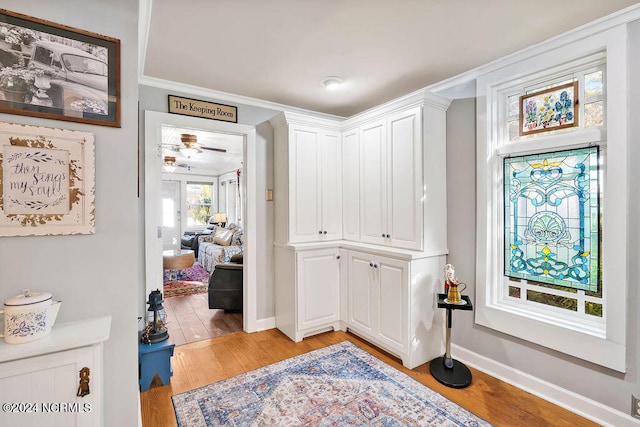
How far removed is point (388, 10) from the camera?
5.62 feet

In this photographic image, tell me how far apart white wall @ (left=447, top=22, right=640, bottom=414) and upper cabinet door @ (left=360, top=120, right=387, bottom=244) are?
577 millimetres

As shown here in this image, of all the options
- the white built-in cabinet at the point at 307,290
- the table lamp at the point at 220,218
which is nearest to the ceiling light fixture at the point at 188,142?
the white built-in cabinet at the point at 307,290

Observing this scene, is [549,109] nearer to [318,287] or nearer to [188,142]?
[318,287]

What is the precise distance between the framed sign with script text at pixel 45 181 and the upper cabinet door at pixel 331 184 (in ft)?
7.00

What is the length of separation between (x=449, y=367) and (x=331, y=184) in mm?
2002

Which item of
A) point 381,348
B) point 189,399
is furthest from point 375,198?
point 189,399

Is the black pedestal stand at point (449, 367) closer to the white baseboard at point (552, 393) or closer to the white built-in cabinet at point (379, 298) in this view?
the white baseboard at point (552, 393)

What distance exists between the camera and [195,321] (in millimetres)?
3492

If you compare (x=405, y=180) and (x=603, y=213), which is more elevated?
(x=405, y=180)

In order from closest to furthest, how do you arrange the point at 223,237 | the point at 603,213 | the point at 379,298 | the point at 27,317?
the point at 27,317 < the point at 603,213 < the point at 379,298 < the point at 223,237

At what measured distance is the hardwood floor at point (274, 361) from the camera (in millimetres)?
1891

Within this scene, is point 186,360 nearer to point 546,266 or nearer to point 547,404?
point 547,404

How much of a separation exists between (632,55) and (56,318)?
10.8 feet

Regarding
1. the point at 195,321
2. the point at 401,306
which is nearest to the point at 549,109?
the point at 401,306
